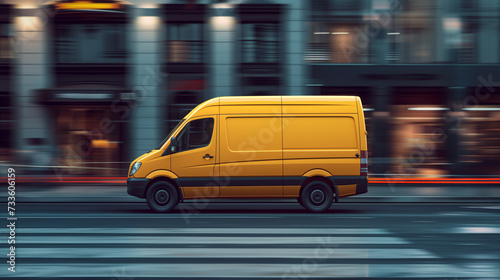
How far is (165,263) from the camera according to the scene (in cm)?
737

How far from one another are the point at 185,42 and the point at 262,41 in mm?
2709

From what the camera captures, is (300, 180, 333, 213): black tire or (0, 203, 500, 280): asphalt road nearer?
(0, 203, 500, 280): asphalt road

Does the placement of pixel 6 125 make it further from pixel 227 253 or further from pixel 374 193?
pixel 227 253

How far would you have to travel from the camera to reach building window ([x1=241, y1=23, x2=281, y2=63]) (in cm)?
2230

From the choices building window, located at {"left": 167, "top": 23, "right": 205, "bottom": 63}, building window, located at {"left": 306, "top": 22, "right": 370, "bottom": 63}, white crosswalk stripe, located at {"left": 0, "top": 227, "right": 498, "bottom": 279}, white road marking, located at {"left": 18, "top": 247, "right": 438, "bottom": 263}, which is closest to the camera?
white crosswalk stripe, located at {"left": 0, "top": 227, "right": 498, "bottom": 279}

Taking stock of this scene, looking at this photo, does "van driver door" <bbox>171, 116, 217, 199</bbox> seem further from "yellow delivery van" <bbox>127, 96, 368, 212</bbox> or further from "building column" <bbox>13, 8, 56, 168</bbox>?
"building column" <bbox>13, 8, 56, 168</bbox>

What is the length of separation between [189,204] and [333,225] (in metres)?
4.70

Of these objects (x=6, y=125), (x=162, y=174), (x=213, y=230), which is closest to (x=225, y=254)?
(x=213, y=230)

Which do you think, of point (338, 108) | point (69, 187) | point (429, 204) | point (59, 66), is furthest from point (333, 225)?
point (59, 66)

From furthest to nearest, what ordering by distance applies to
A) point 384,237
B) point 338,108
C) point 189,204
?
point 189,204 < point 338,108 < point 384,237

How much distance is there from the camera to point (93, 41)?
73.7ft

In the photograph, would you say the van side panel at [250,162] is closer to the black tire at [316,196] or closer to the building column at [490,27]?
the black tire at [316,196]

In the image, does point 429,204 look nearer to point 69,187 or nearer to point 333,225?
point 333,225

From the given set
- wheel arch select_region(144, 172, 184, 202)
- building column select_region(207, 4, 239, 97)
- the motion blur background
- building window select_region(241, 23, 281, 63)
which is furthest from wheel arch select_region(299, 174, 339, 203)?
building window select_region(241, 23, 281, 63)
